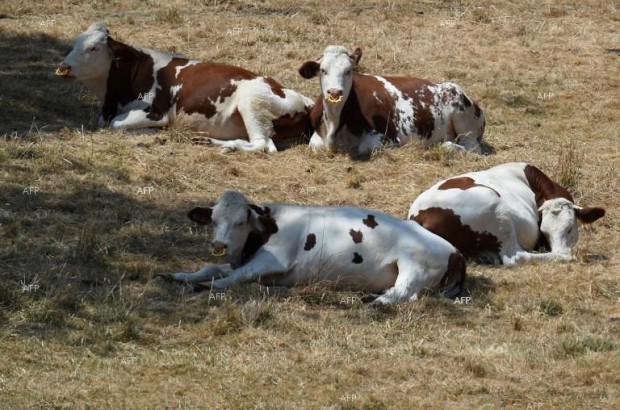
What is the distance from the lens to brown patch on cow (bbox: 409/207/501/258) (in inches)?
498

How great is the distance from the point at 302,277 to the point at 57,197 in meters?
3.39

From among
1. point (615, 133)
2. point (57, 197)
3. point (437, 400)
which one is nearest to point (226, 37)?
point (615, 133)

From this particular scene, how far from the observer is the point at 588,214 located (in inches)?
523

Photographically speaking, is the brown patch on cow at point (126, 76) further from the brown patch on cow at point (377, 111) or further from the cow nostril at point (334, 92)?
the cow nostril at point (334, 92)

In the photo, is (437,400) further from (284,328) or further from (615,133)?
(615,133)

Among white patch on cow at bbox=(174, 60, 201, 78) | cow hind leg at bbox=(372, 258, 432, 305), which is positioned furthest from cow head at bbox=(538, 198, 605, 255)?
white patch on cow at bbox=(174, 60, 201, 78)

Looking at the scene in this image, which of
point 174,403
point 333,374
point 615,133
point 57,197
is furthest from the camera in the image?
point 615,133

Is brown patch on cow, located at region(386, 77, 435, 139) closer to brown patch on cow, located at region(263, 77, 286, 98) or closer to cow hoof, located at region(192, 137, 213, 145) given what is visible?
brown patch on cow, located at region(263, 77, 286, 98)

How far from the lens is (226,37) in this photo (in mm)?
20859

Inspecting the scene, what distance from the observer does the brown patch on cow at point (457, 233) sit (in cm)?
1264

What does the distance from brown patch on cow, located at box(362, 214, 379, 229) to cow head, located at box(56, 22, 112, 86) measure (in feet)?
21.6

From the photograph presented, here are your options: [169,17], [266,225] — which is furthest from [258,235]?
[169,17]

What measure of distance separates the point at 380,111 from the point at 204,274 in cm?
568

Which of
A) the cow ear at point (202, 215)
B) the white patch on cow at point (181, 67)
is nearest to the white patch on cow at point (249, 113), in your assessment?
the white patch on cow at point (181, 67)
